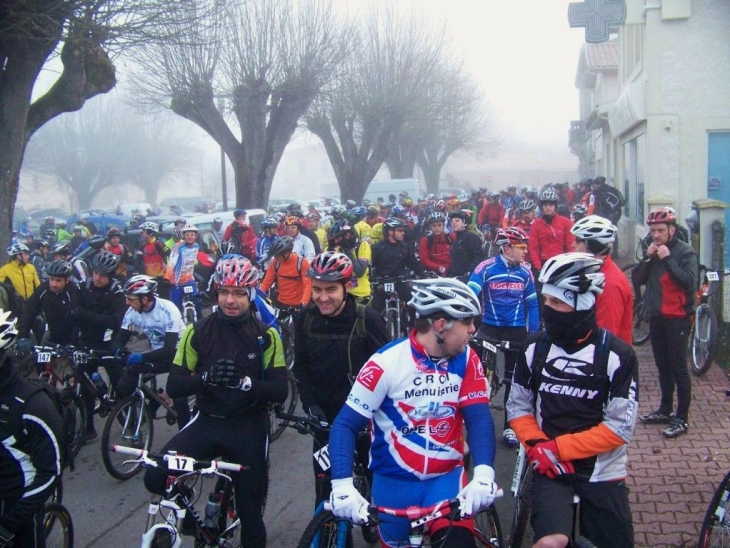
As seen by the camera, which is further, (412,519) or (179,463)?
(179,463)

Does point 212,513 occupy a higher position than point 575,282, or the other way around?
point 575,282

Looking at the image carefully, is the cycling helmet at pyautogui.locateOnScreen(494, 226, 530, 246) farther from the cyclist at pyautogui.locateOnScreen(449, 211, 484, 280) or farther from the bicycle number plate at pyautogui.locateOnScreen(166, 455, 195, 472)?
the bicycle number plate at pyautogui.locateOnScreen(166, 455, 195, 472)

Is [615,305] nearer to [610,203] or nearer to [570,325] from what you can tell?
[570,325]

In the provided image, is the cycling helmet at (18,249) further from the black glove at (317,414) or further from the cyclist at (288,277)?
the black glove at (317,414)

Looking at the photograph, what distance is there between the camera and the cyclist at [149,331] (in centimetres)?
634

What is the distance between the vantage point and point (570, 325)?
3451 millimetres

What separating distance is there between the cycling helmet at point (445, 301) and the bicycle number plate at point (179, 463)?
1.43 meters

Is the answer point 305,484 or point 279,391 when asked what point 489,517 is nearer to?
point 279,391

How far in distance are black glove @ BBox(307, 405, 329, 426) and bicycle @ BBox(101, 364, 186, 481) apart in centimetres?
264

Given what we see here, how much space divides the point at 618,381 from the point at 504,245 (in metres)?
3.76

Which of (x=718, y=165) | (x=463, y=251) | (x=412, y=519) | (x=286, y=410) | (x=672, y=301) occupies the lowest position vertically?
(x=286, y=410)

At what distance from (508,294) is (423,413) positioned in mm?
3869

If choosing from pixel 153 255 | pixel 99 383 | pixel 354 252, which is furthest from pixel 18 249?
pixel 354 252

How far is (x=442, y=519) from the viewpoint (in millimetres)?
3160
